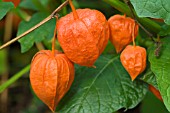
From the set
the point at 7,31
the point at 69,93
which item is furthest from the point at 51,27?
the point at 7,31

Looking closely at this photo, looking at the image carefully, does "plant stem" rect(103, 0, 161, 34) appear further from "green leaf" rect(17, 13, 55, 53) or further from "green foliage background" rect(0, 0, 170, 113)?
"green leaf" rect(17, 13, 55, 53)

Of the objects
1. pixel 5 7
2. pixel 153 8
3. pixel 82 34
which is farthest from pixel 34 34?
pixel 153 8

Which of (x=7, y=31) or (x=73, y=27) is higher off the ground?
(x=73, y=27)

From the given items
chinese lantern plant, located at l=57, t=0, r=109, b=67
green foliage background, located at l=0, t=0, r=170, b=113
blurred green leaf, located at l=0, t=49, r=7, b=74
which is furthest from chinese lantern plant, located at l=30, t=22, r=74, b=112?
blurred green leaf, located at l=0, t=49, r=7, b=74

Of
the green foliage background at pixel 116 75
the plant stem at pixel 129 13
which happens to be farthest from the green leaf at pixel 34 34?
the plant stem at pixel 129 13

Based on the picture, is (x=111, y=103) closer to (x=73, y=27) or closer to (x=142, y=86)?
(x=142, y=86)

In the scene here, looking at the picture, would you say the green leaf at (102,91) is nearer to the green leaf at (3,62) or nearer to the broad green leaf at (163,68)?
the broad green leaf at (163,68)
